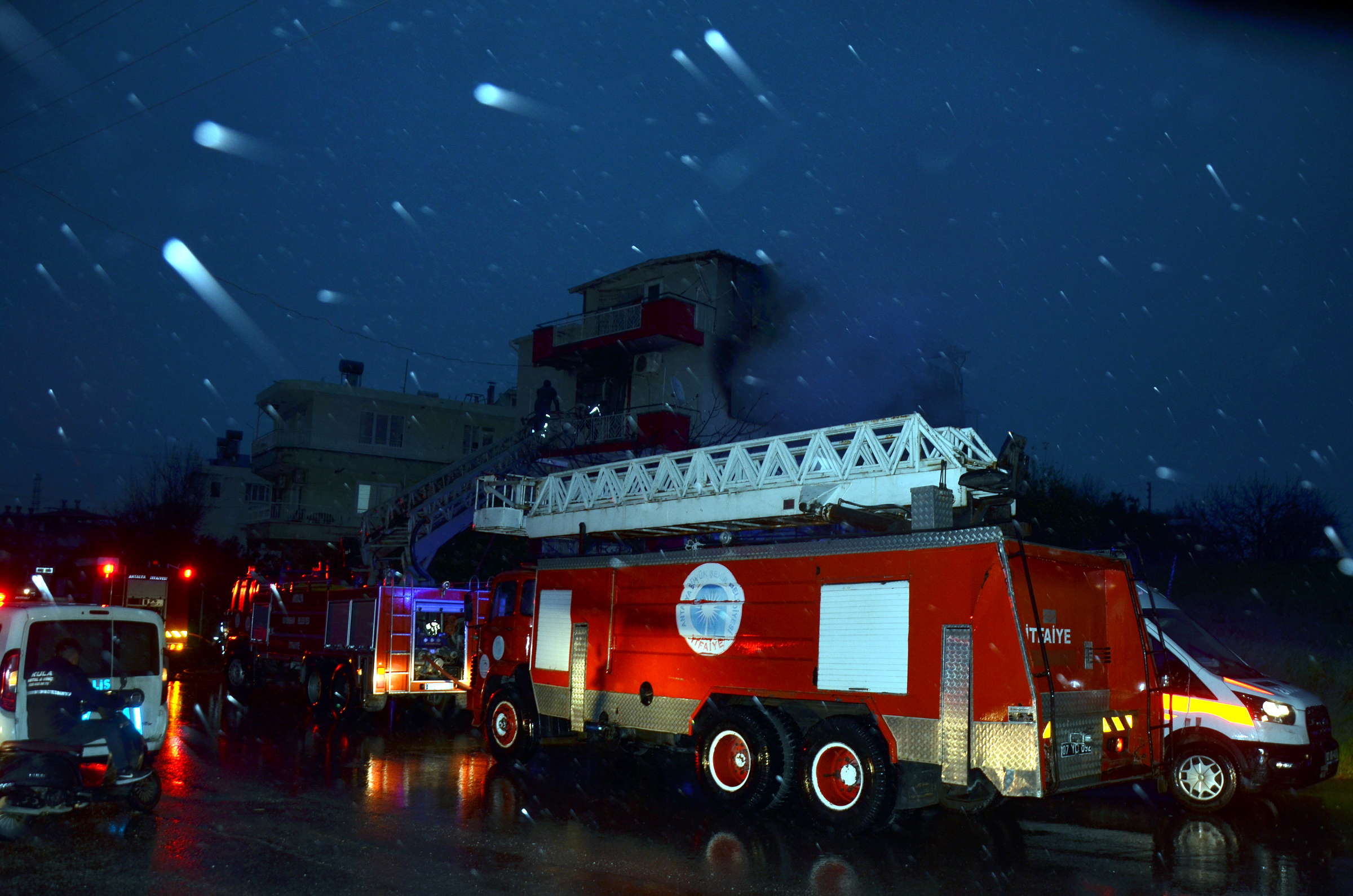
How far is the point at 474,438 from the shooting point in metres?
45.2

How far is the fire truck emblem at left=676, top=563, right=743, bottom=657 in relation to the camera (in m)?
10.7

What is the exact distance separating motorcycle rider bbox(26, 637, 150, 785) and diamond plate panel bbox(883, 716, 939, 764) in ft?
21.4

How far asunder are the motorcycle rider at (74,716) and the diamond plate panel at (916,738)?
21.4 ft

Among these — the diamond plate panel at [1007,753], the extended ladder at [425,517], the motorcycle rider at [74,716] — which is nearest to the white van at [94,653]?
the motorcycle rider at [74,716]

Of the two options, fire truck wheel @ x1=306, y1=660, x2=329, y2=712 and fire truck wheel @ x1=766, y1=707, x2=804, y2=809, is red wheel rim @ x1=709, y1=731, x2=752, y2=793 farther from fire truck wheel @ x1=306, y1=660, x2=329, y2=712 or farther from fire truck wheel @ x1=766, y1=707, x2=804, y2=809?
fire truck wheel @ x1=306, y1=660, x2=329, y2=712

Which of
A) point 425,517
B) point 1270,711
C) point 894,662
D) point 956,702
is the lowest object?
point 1270,711

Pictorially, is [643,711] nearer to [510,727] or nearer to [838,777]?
[510,727]

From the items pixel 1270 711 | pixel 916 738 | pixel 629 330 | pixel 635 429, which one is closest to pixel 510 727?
pixel 916 738

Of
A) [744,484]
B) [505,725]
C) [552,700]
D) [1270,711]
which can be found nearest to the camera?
[1270,711]

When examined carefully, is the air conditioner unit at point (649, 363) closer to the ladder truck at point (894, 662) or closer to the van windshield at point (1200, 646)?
the ladder truck at point (894, 662)

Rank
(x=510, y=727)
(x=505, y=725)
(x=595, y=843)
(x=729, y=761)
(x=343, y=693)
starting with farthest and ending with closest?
(x=343, y=693), (x=505, y=725), (x=510, y=727), (x=729, y=761), (x=595, y=843)

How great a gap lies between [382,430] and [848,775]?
36.8 metres

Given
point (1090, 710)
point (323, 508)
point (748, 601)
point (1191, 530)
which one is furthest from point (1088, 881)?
point (323, 508)

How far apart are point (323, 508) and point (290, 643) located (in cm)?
2190
